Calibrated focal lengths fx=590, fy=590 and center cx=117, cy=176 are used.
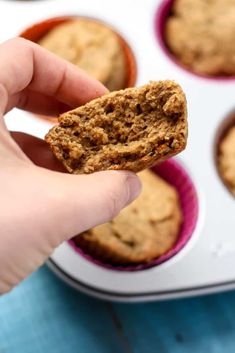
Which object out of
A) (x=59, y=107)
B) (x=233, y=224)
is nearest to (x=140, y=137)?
(x=59, y=107)

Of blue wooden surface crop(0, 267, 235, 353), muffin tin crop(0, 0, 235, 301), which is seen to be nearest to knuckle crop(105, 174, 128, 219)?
muffin tin crop(0, 0, 235, 301)

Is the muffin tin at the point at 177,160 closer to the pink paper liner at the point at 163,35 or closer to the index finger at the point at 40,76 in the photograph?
the pink paper liner at the point at 163,35

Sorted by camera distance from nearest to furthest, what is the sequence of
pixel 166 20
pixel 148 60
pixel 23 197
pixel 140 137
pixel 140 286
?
1. pixel 23 197
2. pixel 140 137
3. pixel 140 286
4. pixel 148 60
5. pixel 166 20

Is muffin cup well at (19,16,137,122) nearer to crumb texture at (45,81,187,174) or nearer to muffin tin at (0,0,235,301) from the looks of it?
muffin tin at (0,0,235,301)

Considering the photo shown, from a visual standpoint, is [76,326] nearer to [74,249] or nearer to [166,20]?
[74,249]

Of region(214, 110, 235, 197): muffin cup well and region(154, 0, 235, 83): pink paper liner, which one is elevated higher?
region(154, 0, 235, 83): pink paper liner
